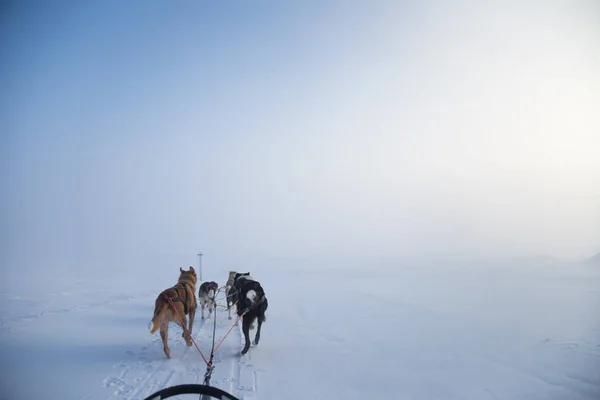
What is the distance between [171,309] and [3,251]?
1252 inches

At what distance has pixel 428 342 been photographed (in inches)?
263

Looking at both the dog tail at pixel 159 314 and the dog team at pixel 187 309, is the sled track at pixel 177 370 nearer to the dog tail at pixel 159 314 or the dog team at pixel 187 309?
the dog team at pixel 187 309

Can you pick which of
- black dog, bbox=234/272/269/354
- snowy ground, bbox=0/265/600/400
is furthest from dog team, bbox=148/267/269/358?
snowy ground, bbox=0/265/600/400

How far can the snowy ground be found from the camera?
451 centimetres

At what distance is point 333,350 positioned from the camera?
20.5 ft

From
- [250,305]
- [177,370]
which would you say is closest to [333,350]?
[250,305]

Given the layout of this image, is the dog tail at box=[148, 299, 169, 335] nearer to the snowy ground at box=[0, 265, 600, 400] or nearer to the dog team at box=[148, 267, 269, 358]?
the dog team at box=[148, 267, 269, 358]

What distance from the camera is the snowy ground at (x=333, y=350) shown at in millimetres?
4512

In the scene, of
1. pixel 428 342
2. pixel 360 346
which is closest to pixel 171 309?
pixel 360 346

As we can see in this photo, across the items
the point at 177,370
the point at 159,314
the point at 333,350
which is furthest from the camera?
the point at 333,350

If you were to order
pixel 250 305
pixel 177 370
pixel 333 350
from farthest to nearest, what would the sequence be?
pixel 333 350
pixel 250 305
pixel 177 370

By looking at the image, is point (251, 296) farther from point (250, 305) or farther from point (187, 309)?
point (187, 309)

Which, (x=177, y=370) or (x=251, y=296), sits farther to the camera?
(x=251, y=296)

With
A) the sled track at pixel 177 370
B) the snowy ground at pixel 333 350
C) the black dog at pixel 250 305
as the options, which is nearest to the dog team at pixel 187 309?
the black dog at pixel 250 305
